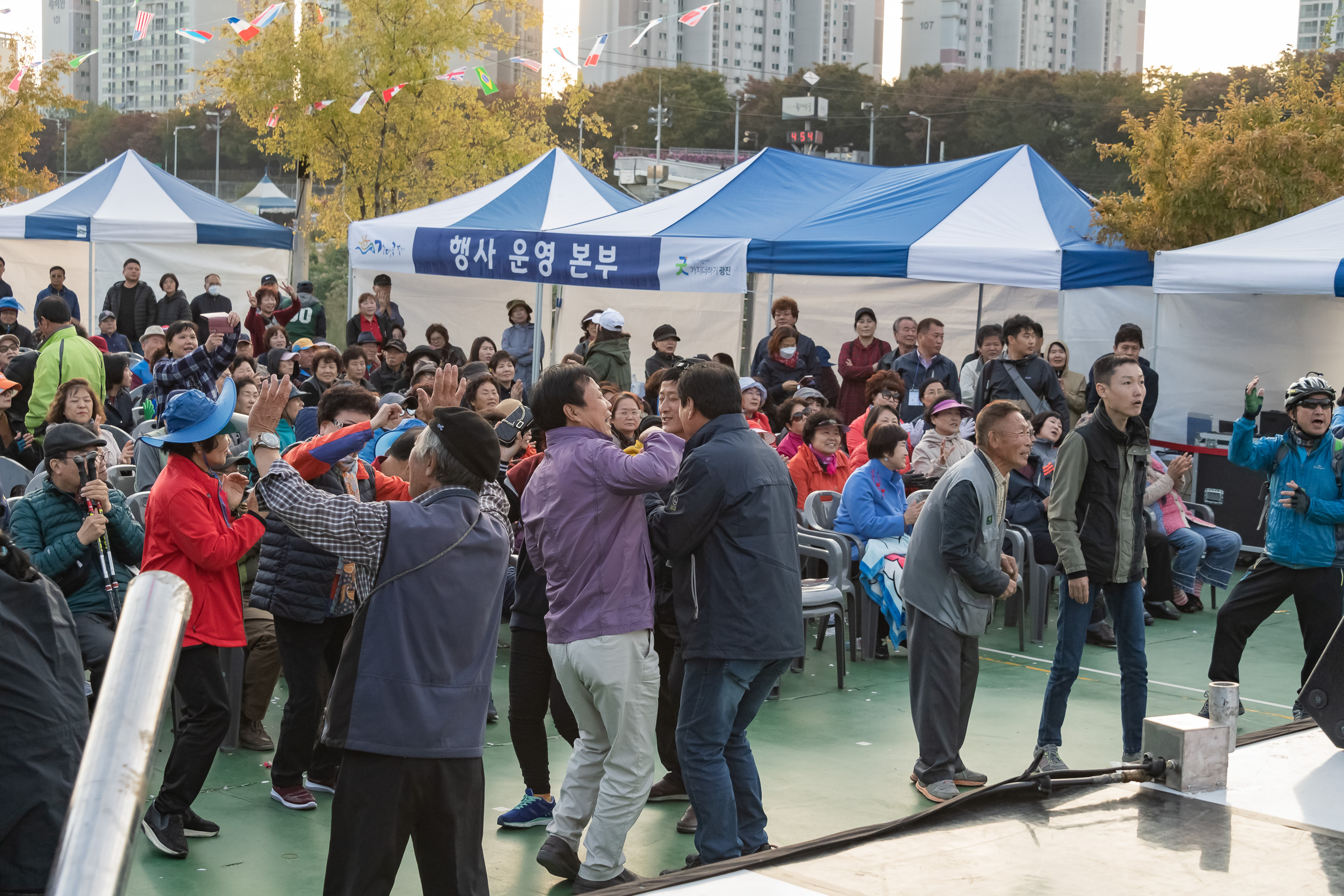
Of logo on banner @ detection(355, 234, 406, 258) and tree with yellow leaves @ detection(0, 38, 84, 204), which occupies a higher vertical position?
tree with yellow leaves @ detection(0, 38, 84, 204)

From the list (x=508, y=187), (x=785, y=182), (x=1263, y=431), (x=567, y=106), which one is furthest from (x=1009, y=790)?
(x=567, y=106)

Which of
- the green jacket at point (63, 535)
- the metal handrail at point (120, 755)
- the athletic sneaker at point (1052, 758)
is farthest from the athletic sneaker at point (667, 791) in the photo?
the metal handrail at point (120, 755)

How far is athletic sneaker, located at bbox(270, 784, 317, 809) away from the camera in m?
5.12

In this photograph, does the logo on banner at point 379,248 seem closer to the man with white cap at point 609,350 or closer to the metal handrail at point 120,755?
the man with white cap at point 609,350

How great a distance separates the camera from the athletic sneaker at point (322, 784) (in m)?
5.29

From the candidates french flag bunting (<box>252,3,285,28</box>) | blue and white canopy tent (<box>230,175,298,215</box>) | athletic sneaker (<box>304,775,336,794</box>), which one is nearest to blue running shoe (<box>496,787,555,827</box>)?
athletic sneaker (<box>304,775,336,794</box>)

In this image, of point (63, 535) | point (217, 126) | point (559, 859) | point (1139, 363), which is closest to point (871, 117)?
point (217, 126)

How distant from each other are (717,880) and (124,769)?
6.20ft

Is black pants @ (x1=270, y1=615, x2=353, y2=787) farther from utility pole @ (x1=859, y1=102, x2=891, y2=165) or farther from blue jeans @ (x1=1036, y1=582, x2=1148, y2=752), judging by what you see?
utility pole @ (x1=859, y1=102, x2=891, y2=165)

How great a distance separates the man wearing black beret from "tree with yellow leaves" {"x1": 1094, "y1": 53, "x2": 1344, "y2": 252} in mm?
9782

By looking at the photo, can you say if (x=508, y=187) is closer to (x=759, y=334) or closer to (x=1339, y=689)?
(x=759, y=334)

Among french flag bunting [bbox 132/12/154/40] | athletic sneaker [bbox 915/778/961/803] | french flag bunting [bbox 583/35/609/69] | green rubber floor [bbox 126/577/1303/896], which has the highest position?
french flag bunting [bbox 132/12/154/40]

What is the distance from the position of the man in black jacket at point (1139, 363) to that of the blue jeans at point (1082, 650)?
4.18m

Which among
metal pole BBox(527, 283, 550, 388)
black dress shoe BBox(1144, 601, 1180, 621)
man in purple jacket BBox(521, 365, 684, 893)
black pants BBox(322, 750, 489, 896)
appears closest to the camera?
black pants BBox(322, 750, 489, 896)
